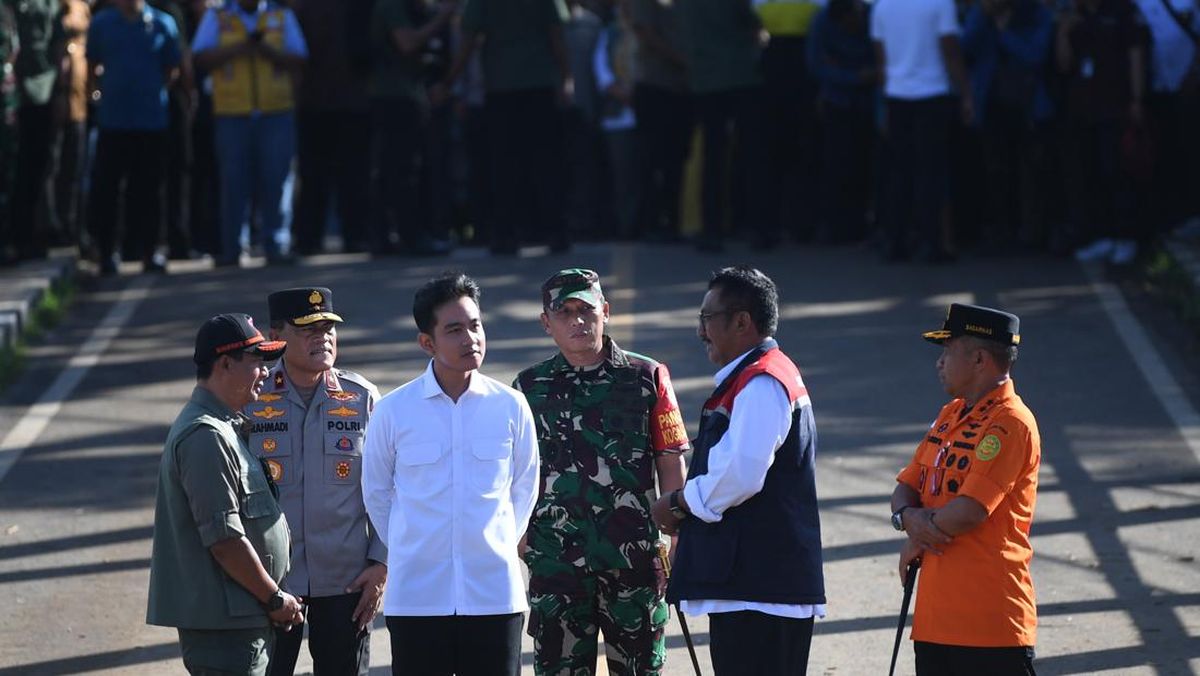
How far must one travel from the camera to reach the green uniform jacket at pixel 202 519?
5477 mm

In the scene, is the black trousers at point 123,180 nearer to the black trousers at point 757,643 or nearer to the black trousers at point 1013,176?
the black trousers at point 1013,176

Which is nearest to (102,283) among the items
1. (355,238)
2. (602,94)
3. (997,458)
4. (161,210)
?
(161,210)

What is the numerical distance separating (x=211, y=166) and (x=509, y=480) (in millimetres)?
11798

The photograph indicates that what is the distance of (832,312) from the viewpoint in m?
14.1

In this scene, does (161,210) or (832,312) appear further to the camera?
(161,210)

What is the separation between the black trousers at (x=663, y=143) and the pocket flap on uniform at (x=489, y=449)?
11.4 m

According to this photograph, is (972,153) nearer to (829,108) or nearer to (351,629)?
(829,108)

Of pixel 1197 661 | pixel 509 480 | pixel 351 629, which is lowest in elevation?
pixel 1197 661

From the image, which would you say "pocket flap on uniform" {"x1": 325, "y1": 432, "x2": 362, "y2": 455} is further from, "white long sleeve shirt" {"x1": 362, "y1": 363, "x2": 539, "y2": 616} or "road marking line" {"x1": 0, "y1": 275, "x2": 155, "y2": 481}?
"road marking line" {"x1": 0, "y1": 275, "x2": 155, "y2": 481}

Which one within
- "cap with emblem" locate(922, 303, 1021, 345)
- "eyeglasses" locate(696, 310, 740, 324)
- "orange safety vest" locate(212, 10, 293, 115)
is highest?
"orange safety vest" locate(212, 10, 293, 115)

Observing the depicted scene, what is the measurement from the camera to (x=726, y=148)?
1666cm

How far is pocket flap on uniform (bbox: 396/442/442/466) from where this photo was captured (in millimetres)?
5723

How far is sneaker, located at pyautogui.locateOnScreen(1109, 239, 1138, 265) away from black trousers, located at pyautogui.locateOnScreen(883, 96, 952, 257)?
1.38 meters

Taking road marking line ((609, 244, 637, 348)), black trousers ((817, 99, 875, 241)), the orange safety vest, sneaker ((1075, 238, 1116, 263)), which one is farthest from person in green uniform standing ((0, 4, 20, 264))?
sneaker ((1075, 238, 1116, 263))
